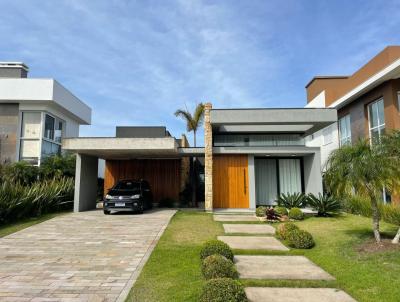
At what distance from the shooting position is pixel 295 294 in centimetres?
473

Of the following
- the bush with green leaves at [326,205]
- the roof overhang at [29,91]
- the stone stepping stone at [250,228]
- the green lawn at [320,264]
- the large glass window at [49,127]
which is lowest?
the green lawn at [320,264]

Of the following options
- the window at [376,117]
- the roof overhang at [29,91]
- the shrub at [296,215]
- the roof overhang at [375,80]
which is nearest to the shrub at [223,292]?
the shrub at [296,215]

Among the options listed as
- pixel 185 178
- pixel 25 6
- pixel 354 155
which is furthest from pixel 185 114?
pixel 354 155

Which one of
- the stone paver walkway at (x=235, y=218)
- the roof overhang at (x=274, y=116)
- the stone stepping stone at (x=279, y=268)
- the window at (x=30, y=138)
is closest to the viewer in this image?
the stone stepping stone at (x=279, y=268)

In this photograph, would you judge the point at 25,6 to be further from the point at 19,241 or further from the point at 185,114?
the point at 185,114

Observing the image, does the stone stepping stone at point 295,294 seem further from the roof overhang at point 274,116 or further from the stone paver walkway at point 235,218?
the roof overhang at point 274,116

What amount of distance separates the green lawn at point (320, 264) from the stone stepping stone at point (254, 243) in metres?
0.52

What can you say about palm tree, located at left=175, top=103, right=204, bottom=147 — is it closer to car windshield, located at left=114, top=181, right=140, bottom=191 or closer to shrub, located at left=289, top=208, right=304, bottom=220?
car windshield, located at left=114, top=181, right=140, bottom=191

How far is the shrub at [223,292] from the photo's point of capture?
12.9 ft

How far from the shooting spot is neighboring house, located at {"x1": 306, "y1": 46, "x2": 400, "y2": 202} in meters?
13.8

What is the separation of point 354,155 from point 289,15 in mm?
6114

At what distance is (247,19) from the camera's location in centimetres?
1088

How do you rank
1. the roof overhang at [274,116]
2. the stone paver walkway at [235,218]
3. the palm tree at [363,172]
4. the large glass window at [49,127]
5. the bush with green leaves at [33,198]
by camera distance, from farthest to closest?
the large glass window at [49,127]
the roof overhang at [274,116]
the stone paver walkway at [235,218]
the bush with green leaves at [33,198]
the palm tree at [363,172]

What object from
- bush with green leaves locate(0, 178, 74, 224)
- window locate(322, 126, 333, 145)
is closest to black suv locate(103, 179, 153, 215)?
bush with green leaves locate(0, 178, 74, 224)
